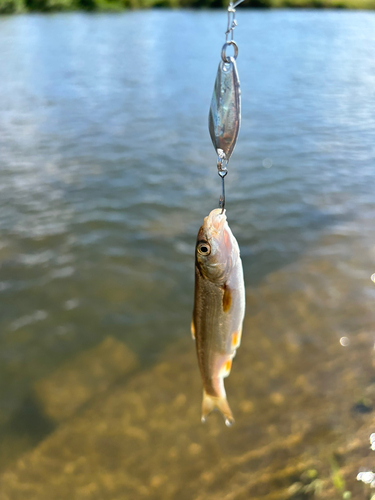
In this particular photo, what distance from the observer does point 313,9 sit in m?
56.9

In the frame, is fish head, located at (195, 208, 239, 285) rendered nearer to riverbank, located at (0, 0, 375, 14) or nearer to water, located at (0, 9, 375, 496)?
water, located at (0, 9, 375, 496)

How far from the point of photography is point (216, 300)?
2656mm

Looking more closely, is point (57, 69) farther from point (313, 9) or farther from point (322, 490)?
point (313, 9)

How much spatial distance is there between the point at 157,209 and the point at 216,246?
6.34m

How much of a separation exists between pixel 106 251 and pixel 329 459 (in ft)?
16.1

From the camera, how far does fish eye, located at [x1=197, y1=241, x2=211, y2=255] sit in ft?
8.01

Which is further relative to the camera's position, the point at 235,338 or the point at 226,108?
the point at 235,338

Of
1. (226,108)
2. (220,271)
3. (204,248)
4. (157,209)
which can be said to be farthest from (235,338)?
(157,209)

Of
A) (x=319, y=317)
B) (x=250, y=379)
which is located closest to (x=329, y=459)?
(x=250, y=379)

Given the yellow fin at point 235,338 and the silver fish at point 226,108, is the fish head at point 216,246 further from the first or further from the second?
the yellow fin at point 235,338

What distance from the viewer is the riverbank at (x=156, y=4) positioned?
2097 inches

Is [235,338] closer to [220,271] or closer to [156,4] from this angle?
[220,271]

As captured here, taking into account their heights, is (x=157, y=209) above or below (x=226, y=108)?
below

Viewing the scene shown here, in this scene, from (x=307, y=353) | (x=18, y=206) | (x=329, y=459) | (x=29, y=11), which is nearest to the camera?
(x=329, y=459)
